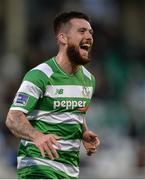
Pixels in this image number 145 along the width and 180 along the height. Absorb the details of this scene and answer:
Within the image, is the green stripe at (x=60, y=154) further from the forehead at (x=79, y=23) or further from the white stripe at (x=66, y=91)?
the forehead at (x=79, y=23)

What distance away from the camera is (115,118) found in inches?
625

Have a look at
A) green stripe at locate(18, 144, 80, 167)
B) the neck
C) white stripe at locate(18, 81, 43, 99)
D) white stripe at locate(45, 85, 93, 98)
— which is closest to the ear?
the neck

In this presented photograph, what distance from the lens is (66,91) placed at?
8.84 meters

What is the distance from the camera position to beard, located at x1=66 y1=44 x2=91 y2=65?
8.85 m

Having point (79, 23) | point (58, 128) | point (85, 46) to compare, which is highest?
point (79, 23)

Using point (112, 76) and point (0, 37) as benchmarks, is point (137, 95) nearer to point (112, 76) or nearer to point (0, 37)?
point (112, 76)

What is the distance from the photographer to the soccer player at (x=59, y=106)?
28.0 ft

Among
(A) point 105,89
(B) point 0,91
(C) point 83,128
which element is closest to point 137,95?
(A) point 105,89

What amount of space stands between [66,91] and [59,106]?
6.8 inches

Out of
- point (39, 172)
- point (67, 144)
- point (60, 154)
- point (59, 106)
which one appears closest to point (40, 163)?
point (39, 172)

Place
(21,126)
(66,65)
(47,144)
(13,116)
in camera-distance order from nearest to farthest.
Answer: (47,144) → (21,126) → (13,116) → (66,65)

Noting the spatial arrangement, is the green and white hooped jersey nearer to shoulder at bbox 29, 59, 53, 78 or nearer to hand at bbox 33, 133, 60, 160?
shoulder at bbox 29, 59, 53, 78

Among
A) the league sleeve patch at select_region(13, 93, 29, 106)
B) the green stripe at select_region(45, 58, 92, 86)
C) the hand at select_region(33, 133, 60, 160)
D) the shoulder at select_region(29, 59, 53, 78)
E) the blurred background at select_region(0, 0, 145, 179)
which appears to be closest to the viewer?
the hand at select_region(33, 133, 60, 160)

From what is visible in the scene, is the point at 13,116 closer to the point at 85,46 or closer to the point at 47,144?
the point at 47,144
